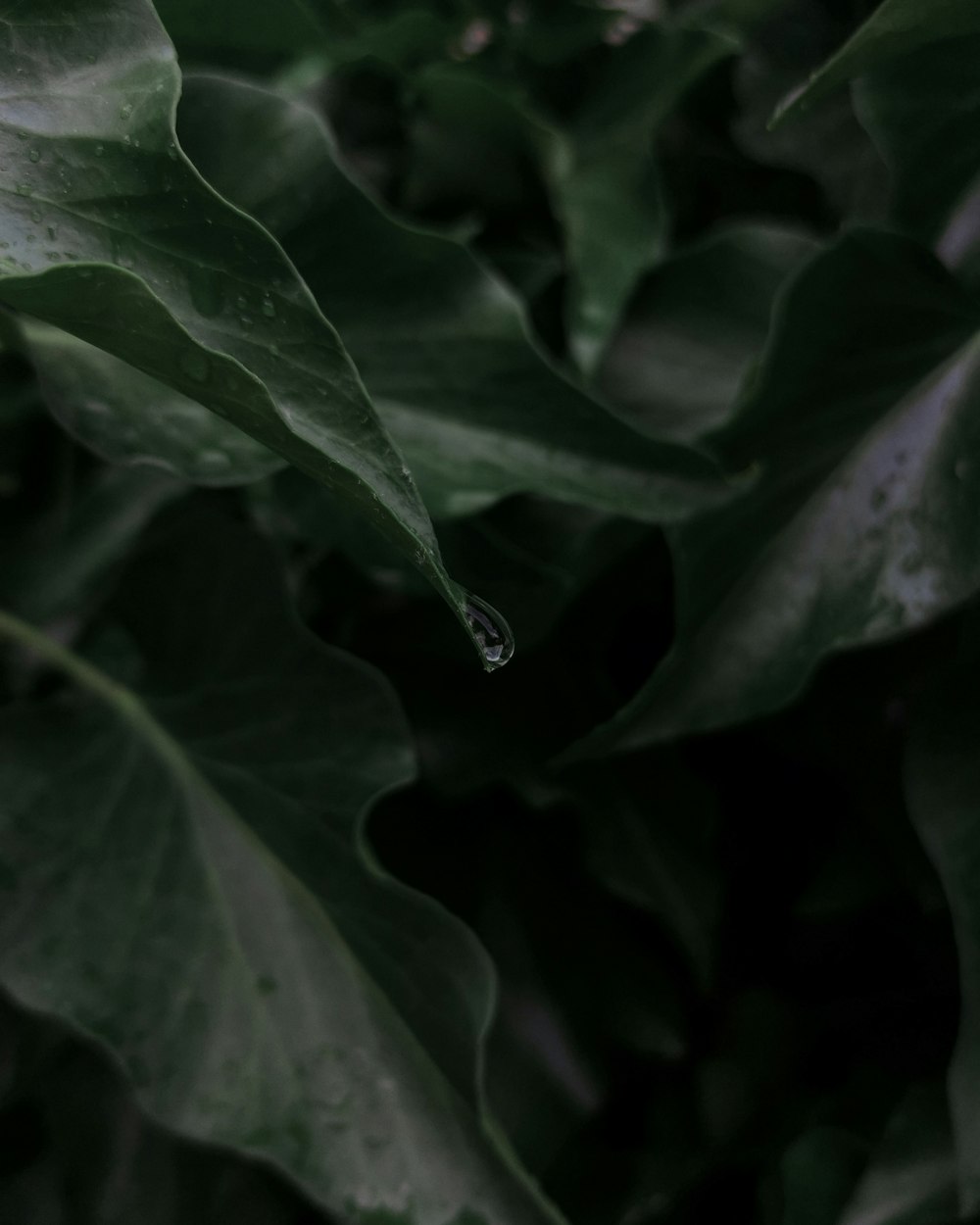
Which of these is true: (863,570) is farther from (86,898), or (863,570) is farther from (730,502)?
(86,898)

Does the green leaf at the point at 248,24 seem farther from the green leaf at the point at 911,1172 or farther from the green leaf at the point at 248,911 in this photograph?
the green leaf at the point at 911,1172

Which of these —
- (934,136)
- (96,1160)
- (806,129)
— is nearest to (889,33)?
(934,136)

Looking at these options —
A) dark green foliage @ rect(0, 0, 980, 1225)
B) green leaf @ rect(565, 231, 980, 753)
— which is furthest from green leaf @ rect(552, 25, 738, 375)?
green leaf @ rect(565, 231, 980, 753)

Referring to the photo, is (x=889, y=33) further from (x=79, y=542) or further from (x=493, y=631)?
(x=79, y=542)

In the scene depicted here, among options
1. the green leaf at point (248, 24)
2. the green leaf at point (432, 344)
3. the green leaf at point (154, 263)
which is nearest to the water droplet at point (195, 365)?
the green leaf at point (154, 263)

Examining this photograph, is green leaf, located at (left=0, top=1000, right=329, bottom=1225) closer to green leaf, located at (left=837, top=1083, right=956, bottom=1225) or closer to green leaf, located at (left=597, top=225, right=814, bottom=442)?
green leaf, located at (left=837, top=1083, right=956, bottom=1225)

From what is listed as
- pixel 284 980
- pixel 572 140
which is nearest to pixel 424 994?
pixel 284 980
